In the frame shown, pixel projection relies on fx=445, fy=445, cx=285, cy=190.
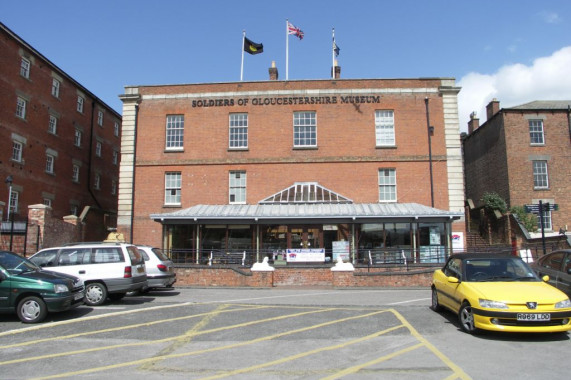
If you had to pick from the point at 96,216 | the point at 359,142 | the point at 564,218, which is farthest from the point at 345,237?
the point at 96,216

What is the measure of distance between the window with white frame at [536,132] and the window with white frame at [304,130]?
1609 cm

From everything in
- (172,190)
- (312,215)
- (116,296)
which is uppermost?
(172,190)

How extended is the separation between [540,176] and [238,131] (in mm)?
20924

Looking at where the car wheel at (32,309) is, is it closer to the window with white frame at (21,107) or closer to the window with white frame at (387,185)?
the window with white frame at (387,185)

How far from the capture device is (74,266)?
40.9 feet

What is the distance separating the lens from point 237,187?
26.3 metres

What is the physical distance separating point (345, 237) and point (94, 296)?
1332 centimetres

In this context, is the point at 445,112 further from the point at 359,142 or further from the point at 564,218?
the point at 564,218

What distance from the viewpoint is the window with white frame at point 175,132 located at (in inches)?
1064

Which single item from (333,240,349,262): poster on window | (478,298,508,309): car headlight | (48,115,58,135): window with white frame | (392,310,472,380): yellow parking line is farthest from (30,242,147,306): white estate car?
(48,115,58,135): window with white frame

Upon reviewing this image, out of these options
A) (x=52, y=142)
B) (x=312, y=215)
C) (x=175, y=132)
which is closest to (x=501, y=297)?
(x=312, y=215)

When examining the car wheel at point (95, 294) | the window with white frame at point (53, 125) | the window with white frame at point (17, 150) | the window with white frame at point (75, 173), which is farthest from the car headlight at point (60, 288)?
the window with white frame at point (75, 173)

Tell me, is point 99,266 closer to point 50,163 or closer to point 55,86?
point 50,163

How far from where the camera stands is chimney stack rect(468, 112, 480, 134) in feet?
126
